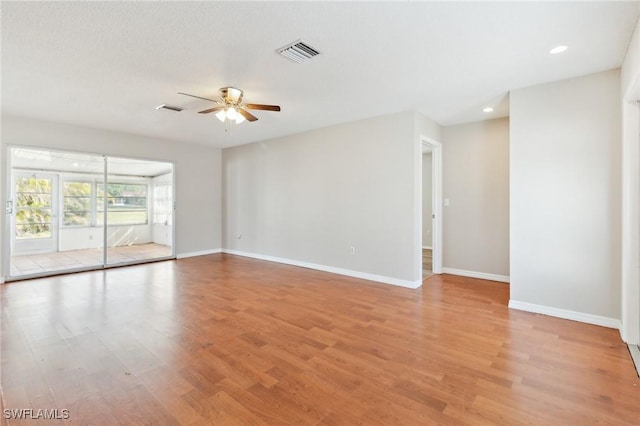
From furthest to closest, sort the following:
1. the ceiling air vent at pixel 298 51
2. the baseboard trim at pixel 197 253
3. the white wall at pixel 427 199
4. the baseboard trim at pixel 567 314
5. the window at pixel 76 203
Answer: the white wall at pixel 427 199
the baseboard trim at pixel 197 253
the window at pixel 76 203
the baseboard trim at pixel 567 314
the ceiling air vent at pixel 298 51

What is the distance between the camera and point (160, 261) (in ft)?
20.4

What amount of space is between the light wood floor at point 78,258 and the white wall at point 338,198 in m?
2.10

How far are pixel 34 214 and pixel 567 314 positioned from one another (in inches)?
328

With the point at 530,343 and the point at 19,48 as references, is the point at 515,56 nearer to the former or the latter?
the point at 530,343

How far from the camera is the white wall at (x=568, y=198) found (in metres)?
2.93

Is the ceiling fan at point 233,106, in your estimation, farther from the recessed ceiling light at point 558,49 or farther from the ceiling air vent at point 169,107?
the recessed ceiling light at point 558,49

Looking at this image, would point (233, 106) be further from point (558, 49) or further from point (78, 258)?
point (78, 258)

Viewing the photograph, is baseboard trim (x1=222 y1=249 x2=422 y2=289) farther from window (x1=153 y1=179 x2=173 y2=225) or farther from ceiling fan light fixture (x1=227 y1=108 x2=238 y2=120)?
ceiling fan light fixture (x1=227 y1=108 x2=238 y2=120)

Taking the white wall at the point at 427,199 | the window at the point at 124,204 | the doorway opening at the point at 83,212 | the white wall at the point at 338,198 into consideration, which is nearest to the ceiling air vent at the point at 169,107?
the white wall at the point at 338,198

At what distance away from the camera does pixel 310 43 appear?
246 cm

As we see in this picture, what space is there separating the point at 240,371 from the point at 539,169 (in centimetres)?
364

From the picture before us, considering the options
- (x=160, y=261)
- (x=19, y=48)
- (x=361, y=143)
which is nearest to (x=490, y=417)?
(x=361, y=143)

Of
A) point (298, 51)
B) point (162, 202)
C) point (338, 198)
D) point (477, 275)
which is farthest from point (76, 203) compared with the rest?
point (477, 275)

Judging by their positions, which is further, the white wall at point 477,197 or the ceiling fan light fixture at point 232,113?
the white wall at point 477,197
